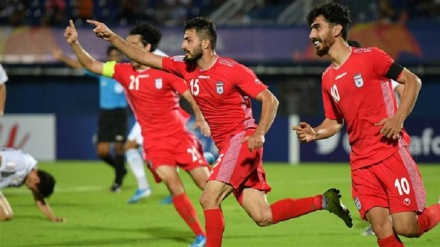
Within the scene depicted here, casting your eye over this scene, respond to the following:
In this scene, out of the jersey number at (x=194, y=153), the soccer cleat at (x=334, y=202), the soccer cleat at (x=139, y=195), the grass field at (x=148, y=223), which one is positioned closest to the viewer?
the soccer cleat at (x=334, y=202)

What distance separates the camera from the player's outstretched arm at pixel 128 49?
8.23 m

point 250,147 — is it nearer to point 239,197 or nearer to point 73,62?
point 239,197

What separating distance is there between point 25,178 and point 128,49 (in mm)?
3758

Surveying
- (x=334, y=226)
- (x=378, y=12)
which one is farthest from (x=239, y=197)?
(x=378, y=12)

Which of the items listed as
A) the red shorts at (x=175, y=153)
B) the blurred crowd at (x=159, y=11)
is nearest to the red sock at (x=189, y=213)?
the red shorts at (x=175, y=153)

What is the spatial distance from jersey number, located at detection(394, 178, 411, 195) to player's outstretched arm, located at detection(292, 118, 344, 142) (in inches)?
28.6

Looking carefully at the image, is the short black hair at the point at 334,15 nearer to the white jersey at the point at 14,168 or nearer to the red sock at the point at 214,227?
the red sock at the point at 214,227

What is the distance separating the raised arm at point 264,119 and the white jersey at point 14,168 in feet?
14.1

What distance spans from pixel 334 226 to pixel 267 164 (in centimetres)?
1108

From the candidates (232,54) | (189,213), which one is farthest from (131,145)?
(232,54)

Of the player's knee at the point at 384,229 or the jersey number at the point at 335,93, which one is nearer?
the player's knee at the point at 384,229

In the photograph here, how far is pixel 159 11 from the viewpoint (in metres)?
26.4

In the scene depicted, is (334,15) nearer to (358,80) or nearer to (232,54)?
(358,80)

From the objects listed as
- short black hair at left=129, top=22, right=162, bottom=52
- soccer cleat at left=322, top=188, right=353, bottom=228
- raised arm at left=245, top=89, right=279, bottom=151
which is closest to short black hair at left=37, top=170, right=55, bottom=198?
short black hair at left=129, top=22, right=162, bottom=52
